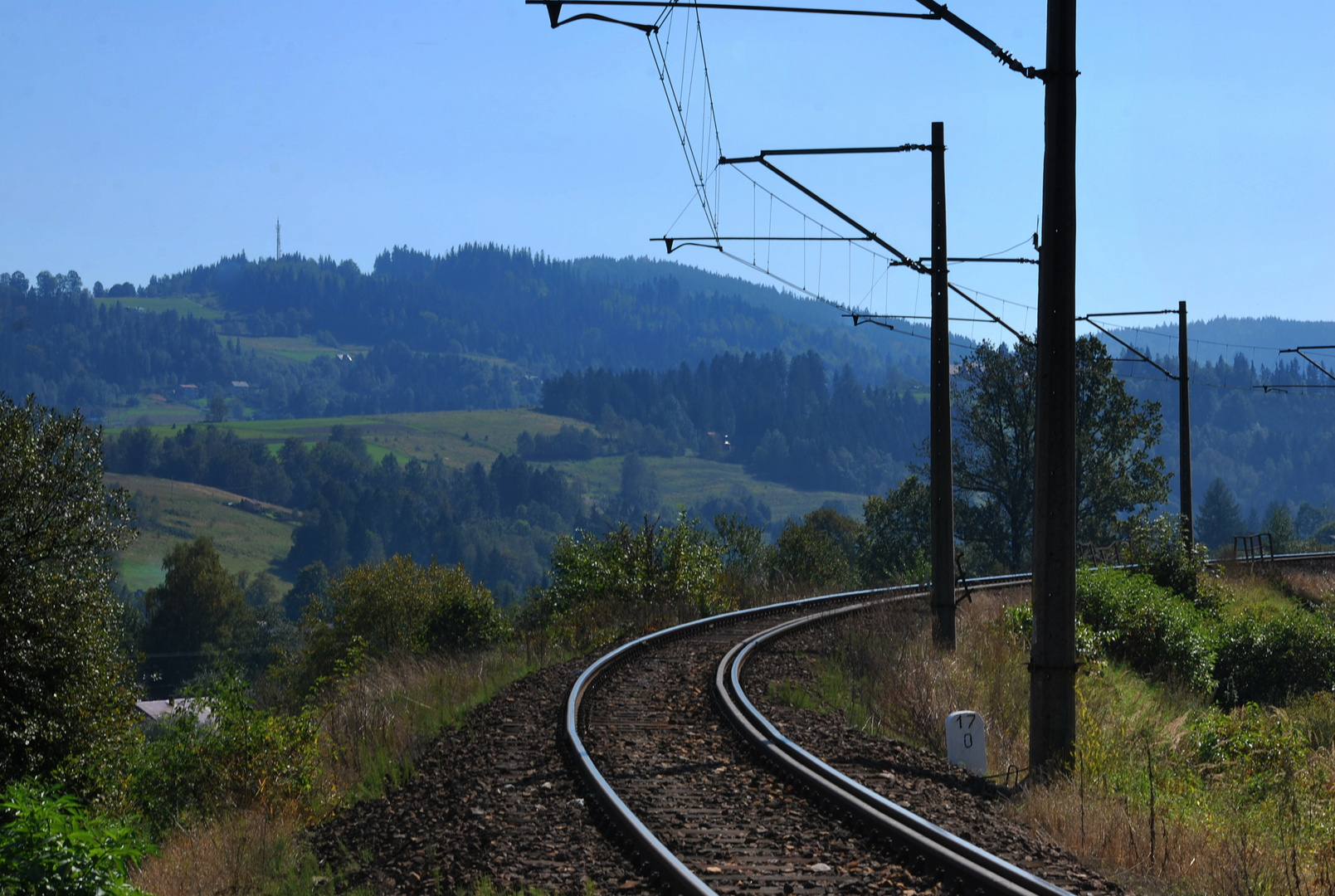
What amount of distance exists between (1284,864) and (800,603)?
18.0 metres

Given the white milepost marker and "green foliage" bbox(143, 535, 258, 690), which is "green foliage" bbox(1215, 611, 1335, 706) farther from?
"green foliage" bbox(143, 535, 258, 690)

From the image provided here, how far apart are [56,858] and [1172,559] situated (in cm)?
2618

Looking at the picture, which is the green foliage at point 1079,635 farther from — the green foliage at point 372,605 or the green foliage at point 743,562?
the green foliage at point 372,605

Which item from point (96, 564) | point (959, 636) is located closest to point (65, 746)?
point (96, 564)

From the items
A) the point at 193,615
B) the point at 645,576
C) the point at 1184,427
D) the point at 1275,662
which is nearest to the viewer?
the point at 1275,662

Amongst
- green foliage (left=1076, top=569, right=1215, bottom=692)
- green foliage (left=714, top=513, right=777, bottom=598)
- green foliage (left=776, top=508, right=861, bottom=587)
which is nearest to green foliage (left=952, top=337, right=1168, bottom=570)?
green foliage (left=776, top=508, right=861, bottom=587)

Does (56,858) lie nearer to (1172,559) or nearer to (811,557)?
(1172,559)

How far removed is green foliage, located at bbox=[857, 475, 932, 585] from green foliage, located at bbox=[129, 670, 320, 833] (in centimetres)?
4758

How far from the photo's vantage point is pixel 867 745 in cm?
1130

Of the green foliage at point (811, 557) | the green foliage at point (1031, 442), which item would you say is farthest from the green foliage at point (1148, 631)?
the green foliage at point (1031, 442)

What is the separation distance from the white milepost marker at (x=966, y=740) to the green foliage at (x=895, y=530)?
47720mm

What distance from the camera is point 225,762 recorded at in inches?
483

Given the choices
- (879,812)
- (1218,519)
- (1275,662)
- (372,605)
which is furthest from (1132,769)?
(1218,519)

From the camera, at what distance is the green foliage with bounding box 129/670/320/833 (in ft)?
37.7
